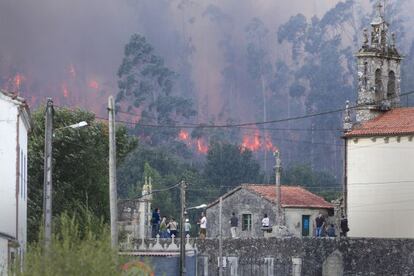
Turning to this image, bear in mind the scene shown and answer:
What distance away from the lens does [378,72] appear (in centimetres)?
8625

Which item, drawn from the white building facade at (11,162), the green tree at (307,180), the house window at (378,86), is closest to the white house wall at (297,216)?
the house window at (378,86)

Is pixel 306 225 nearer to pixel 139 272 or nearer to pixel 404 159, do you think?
pixel 404 159

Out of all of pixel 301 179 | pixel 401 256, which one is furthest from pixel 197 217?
pixel 401 256

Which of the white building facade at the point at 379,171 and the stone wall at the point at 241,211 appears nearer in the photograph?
the white building facade at the point at 379,171

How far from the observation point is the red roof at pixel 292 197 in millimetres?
90500

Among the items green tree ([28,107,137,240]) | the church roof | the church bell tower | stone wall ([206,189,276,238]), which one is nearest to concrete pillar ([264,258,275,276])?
green tree ([28,107,137,240])

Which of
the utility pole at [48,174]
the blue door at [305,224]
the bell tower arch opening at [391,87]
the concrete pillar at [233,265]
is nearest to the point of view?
the utility pole at [48,174]

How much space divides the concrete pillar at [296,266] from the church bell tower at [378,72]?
1618 centimetres

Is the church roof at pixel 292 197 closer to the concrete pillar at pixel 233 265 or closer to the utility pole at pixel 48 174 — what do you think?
the concrete pillar at pixel 233 265

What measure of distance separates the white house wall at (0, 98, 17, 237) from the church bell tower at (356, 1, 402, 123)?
39.4m

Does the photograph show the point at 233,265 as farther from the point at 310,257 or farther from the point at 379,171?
the point at 379,171

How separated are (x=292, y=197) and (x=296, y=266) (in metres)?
21.9

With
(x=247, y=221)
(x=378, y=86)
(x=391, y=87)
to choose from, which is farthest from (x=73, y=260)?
(x=247, y=221)

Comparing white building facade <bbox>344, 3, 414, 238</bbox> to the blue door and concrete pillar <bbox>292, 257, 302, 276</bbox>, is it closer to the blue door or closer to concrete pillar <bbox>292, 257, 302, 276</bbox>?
concrete pillar <bbox>292, 257, 302, 276</bbox>
